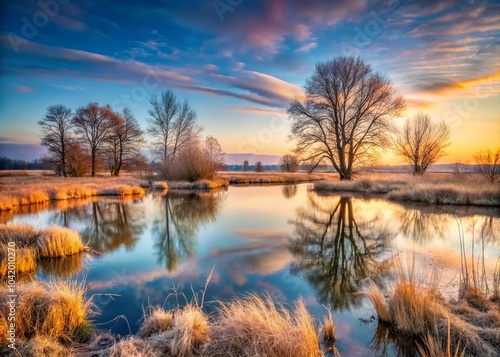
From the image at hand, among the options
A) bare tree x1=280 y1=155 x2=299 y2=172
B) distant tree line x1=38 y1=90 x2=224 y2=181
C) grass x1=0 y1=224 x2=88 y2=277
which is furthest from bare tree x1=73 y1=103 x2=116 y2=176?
bare tree x1=280 y1=155 x2=299 y2=172

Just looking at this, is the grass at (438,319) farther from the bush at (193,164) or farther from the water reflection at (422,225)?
the bush at (193,164)

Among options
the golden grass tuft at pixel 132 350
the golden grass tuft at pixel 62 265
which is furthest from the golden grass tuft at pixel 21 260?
the golden grass tuft at pixel 132 350

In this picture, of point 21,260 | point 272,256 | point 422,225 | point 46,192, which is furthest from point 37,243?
point 46,192

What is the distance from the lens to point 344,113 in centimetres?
2339

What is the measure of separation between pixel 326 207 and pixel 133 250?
33.8 ft

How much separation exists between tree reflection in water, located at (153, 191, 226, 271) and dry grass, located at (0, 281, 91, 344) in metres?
2.52

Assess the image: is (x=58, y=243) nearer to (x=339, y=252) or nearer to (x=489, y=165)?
(x=339, y=252)

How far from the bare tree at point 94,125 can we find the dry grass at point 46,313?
111 feet

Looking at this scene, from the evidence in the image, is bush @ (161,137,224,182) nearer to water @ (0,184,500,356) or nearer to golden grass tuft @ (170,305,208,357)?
water @ (0,184,500,356)

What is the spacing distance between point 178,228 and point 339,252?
5942mm

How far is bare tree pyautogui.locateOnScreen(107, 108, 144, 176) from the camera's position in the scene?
112ft

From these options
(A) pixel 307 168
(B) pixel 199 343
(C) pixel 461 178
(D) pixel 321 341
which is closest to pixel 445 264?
(D) pixel 321 341

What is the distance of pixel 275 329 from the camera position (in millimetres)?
2928

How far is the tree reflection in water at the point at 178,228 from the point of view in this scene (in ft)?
23.7
